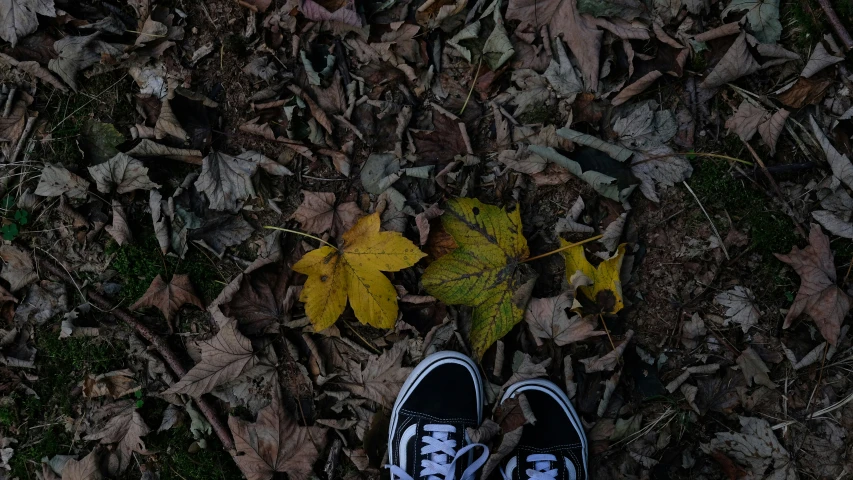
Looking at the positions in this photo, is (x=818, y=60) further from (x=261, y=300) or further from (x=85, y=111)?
(x=85, y=111)

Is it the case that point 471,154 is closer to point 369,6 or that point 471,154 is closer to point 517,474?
point 369,6

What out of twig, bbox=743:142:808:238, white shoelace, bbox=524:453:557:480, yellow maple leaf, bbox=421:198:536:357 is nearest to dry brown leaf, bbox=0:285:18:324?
yellow maple leaf, bbox=421:198:536:357

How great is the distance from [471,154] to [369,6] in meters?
0.87

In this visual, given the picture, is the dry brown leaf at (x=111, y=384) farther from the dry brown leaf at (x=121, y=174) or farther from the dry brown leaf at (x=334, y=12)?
the dry brown leaf at (x=334, y=12)

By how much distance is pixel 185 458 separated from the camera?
7.99 feet

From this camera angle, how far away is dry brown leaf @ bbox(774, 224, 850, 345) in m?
2.11

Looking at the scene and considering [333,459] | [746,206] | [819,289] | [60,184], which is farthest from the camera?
[60,184]

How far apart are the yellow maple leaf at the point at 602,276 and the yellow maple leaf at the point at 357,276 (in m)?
0.77

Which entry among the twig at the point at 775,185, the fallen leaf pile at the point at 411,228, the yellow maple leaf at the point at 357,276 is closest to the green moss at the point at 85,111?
the fallen leaf pile at the point at 411,228

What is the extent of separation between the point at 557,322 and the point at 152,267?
200cm

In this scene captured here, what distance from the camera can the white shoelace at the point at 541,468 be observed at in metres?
2.33

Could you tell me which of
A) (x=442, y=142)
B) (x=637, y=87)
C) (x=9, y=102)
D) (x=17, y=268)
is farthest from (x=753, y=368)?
(x=9, y=102)

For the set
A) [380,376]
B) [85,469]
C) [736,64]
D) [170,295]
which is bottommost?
[85,469]

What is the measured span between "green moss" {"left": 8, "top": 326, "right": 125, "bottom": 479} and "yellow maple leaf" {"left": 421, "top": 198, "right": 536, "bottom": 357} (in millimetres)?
1728
